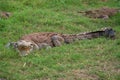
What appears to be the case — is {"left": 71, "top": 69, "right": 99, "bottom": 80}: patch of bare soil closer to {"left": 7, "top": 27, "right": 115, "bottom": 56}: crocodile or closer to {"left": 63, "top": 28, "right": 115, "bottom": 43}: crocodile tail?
{"left": 7, "top": 27, "right": 115, "bottom": 56}: crocodile

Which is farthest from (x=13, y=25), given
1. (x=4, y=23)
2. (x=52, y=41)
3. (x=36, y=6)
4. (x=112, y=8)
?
(x=112, y=8)

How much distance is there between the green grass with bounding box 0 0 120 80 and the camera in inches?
248

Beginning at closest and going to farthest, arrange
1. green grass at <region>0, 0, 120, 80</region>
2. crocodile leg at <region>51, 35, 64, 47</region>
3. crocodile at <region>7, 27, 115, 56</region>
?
1. green grass at <region>0, 0, 120, 80</region>
2. crocodile at <region>7, 27, 115, 56</region>
3. crocodile leg at <region>51, 35, 64, 47</region>

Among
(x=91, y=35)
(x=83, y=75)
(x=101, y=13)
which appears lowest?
(x=101, y=13)

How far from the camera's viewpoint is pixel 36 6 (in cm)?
1124

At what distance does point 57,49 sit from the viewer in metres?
7.65

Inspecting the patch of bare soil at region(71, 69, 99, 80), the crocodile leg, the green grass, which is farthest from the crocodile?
the patch of bare soil at region(71, 69, 99, 80)

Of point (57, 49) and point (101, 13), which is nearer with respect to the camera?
point (57, 49)

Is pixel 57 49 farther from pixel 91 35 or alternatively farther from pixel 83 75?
pixel 83 75

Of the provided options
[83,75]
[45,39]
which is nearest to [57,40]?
[45,39]

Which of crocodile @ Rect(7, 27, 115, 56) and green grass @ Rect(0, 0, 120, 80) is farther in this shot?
crocodile @ Rect(7, 27, 115, 56)

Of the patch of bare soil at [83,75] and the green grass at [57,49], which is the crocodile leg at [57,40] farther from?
the patch of bare soil at [83,75]

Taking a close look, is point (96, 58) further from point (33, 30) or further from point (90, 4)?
point (90, 4)

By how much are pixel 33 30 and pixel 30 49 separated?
1782 millimetres
